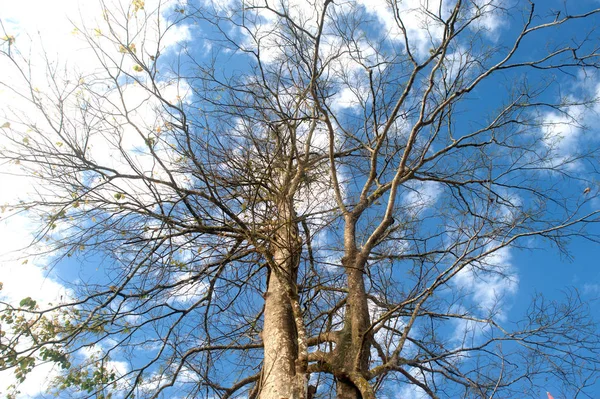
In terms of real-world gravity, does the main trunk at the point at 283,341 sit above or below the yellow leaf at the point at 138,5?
below

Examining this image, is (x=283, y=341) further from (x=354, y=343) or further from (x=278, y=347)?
(x=354, y=343)

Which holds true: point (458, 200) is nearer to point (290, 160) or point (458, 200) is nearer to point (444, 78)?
point (444, 78)

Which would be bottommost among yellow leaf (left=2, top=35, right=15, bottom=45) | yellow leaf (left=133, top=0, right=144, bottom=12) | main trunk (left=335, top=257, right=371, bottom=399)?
main trunk (left=335, top=257, right=371, bottom=399)

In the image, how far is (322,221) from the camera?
439 centimetres

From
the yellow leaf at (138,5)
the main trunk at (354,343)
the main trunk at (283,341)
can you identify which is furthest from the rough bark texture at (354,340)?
the yellow leaf at (138,5)

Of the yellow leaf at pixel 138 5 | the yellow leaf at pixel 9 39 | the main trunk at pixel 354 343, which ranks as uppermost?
the yellow leaf at pixel 138 5

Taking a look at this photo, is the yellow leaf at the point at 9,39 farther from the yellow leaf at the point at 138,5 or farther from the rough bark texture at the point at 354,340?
the rough bark texture at the point at 354,340

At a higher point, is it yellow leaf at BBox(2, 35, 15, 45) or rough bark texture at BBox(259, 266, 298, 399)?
yellow leaf at BBox(2, 35, 15, 45)

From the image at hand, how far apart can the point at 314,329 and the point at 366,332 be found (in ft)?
5.44

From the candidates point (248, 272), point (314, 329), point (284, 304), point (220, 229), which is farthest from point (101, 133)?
point (314, 329)

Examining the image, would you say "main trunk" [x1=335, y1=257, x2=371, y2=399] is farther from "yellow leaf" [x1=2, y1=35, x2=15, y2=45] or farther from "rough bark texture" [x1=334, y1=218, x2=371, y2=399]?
"yellow leaf" [x1=2, y1=35, x2=15, y2=45]

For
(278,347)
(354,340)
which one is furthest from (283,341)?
(354,340)

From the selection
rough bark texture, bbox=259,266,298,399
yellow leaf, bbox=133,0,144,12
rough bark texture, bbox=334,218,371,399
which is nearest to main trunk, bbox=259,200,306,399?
rough bark texture, bbox=259,266,298,399

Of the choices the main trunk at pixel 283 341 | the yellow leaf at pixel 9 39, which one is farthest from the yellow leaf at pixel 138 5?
the main trunk at pixel 283 341
